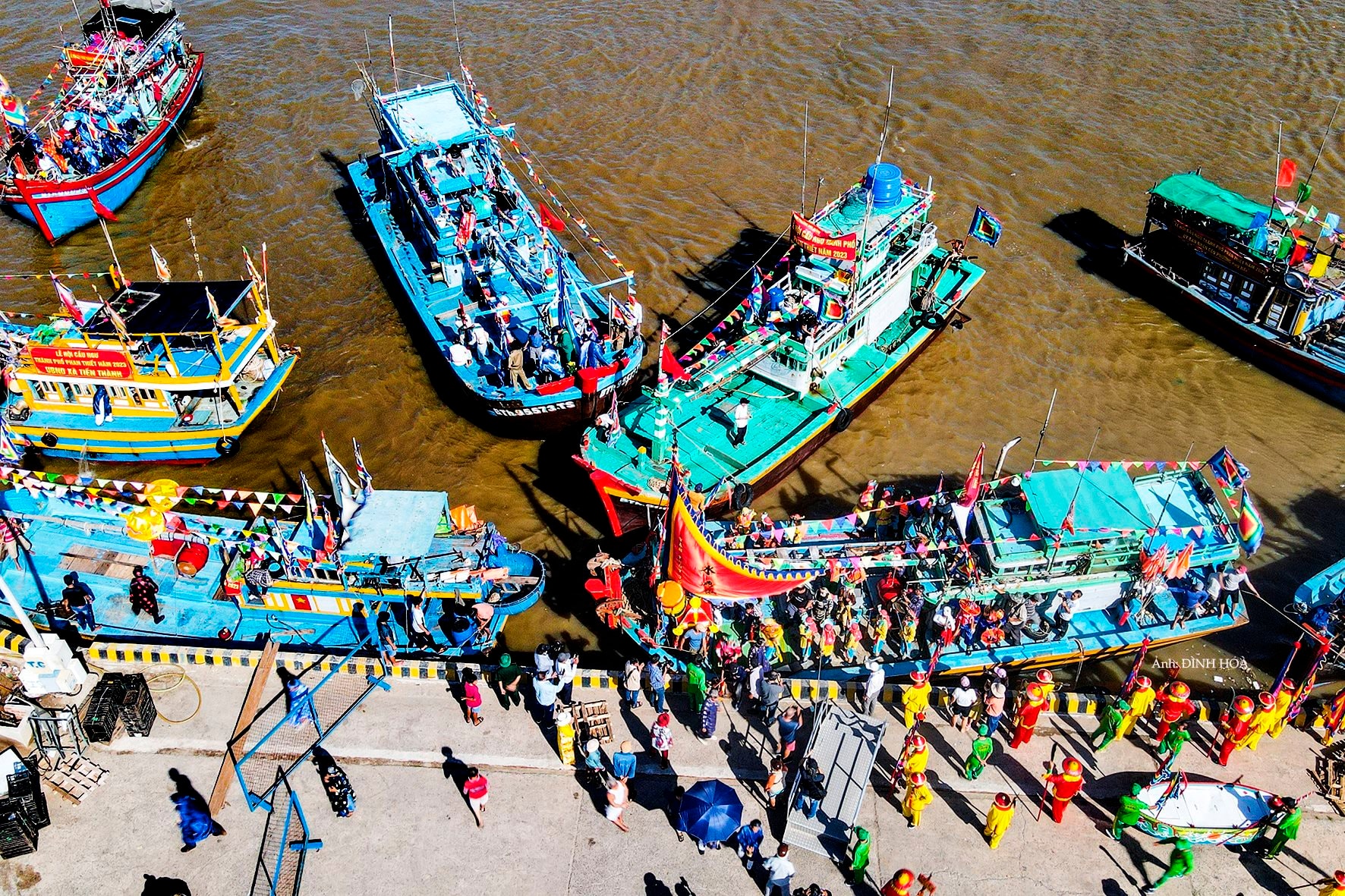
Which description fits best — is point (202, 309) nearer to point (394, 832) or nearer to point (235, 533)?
point (235, 533)

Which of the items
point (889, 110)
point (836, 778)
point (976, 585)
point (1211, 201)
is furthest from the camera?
point (889, 110)

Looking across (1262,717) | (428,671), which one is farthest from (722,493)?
(1262,717)

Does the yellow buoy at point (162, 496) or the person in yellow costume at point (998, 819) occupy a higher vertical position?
the yellow buoy at point (162, 496)

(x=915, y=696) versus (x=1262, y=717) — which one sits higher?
(x=1262, y=717)

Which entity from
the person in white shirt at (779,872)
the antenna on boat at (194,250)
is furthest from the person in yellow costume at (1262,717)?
the antenna on boat at (194,250)

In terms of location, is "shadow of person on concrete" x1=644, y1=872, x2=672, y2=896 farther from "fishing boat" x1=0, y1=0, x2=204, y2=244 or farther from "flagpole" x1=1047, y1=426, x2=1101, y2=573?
"fishing boat" x1=0, y1=0, x2=204, y2=244

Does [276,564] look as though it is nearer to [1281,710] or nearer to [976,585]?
[976,585]

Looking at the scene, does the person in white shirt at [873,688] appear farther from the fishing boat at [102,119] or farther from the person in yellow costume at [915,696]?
the fishing boat at [102,119]
